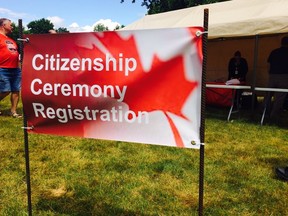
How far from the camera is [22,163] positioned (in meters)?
4.46

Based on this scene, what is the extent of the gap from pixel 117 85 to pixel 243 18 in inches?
260

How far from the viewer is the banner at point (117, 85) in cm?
228

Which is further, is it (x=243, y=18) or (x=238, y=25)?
(x=243, y=18)

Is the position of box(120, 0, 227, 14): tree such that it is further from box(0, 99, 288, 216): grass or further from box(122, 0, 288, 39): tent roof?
box(0, 99, 288, 216): grass

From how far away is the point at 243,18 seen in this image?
26.5ft

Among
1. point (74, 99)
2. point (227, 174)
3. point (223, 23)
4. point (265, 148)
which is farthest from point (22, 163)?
point (223, 23)

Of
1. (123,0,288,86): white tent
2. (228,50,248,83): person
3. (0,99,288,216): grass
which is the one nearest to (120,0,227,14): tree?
(123,0,288,86): white tent

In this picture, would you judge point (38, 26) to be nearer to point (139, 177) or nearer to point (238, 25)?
point (238, 25)

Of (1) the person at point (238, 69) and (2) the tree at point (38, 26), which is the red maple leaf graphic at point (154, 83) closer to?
(1) the person at point (238, 69)

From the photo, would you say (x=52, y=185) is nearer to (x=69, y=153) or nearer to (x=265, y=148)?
(x=69, y=153)

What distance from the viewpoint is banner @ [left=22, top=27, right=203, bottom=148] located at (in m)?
2.28

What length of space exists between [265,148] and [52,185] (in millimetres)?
3442

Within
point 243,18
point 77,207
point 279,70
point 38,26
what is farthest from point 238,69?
point 38,26

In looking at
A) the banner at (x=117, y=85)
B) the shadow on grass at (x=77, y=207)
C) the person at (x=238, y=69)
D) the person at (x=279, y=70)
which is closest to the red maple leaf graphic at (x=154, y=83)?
the banner at (x=117, y=85)
